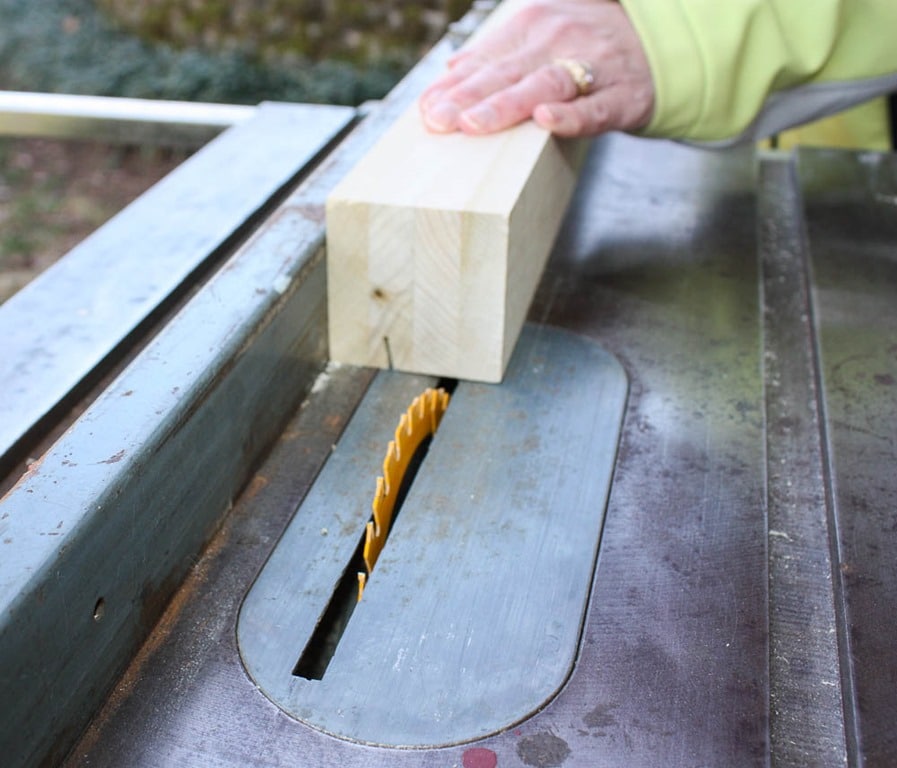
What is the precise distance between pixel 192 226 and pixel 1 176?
14.4 feet

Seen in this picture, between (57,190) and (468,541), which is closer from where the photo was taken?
(468,541)

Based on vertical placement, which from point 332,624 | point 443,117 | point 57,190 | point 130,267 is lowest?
point 57,190

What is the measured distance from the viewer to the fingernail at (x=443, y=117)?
1.22m

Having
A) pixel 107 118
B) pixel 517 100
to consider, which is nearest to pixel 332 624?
pixel 517 100

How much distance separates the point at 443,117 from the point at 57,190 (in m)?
4.34

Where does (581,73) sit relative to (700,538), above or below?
above

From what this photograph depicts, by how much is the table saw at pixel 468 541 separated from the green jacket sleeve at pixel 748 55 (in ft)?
0.78

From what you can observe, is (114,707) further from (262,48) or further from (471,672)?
(262,48)

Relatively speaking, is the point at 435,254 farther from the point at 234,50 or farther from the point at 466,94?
the point at 234,50

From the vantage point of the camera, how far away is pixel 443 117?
1220 mm

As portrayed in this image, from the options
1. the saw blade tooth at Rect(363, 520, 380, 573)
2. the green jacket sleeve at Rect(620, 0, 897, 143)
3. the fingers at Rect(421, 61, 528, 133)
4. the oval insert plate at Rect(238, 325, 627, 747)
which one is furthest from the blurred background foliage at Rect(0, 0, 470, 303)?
the saw blade tooth at Rect(363, 520, 380, 573)

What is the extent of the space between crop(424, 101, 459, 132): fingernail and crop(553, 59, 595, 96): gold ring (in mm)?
150

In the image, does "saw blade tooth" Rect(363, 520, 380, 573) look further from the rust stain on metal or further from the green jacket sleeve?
the green jacket sleeve

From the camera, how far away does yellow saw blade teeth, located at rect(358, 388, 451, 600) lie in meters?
0.91
